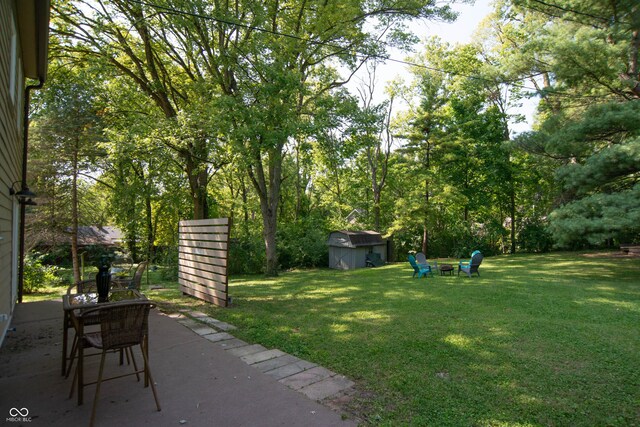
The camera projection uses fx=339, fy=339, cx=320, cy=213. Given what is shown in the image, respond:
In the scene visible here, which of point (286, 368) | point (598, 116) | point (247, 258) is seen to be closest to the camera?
point (286, 368)

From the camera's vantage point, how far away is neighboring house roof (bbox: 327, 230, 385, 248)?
1730 centimetres

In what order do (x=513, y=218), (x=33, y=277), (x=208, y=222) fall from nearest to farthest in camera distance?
(x=208, y=222)
(x=33, y=277)
(x=513, y=218)

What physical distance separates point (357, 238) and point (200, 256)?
430 inches

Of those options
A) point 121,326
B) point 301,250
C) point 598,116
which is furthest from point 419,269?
point 121,326

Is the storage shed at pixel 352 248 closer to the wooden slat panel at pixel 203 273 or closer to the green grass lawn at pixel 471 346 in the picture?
the green grass lawn at pixel 471 346

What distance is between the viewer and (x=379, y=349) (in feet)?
13.4

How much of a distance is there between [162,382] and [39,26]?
19.6 feet

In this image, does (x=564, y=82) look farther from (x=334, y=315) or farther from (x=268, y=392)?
(x=268, y=392)

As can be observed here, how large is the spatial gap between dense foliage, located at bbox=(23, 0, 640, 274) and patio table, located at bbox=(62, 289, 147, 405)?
5.82 m

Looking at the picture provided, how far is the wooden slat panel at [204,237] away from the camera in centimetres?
664

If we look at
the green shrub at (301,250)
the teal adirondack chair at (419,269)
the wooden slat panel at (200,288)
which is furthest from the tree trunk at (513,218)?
the wooden slat panel at (200,288)

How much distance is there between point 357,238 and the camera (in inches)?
688

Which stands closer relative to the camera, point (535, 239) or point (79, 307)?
point (79, 307)

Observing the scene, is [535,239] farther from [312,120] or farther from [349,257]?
[312,120]
